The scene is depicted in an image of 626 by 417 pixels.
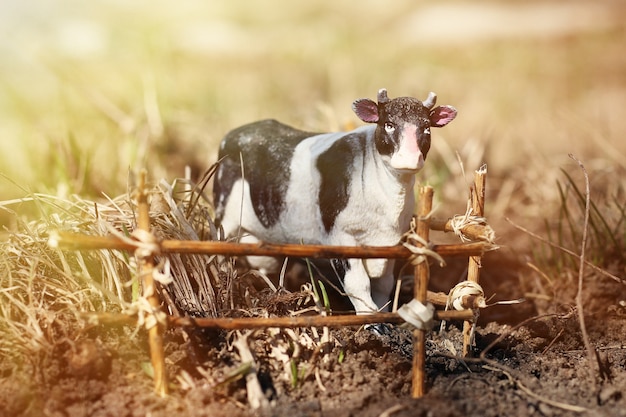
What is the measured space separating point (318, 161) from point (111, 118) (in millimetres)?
2662

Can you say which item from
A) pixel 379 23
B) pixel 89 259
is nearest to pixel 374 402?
pixel 89 259

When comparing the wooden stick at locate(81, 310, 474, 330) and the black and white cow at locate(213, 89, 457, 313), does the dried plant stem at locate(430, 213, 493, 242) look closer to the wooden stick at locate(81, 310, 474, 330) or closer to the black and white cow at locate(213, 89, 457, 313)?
the black and white cow at locate(213, 89, 457, 313)

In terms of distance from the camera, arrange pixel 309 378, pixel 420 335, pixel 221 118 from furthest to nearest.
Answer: pixel 221 118 → pixel 309 378 → pixel 420 335

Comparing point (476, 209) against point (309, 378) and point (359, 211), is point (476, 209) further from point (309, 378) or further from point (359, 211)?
point (309, 378)

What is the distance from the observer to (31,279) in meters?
2.20

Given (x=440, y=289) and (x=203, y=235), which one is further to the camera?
(x=440, y=289)

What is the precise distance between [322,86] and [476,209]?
505 cm

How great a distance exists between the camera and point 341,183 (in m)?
2.36

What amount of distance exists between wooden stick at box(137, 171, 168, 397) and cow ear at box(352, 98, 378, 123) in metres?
0.78

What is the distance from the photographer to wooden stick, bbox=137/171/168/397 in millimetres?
1925

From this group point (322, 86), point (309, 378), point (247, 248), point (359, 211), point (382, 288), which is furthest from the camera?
point (322, 86)

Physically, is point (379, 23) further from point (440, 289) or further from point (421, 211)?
point (421, 211)

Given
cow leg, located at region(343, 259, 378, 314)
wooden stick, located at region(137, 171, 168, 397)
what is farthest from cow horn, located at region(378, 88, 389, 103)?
wooden stick, located at region(137, 171, 168, 397)

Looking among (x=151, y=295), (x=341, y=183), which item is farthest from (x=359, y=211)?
(x=151, y=295)
